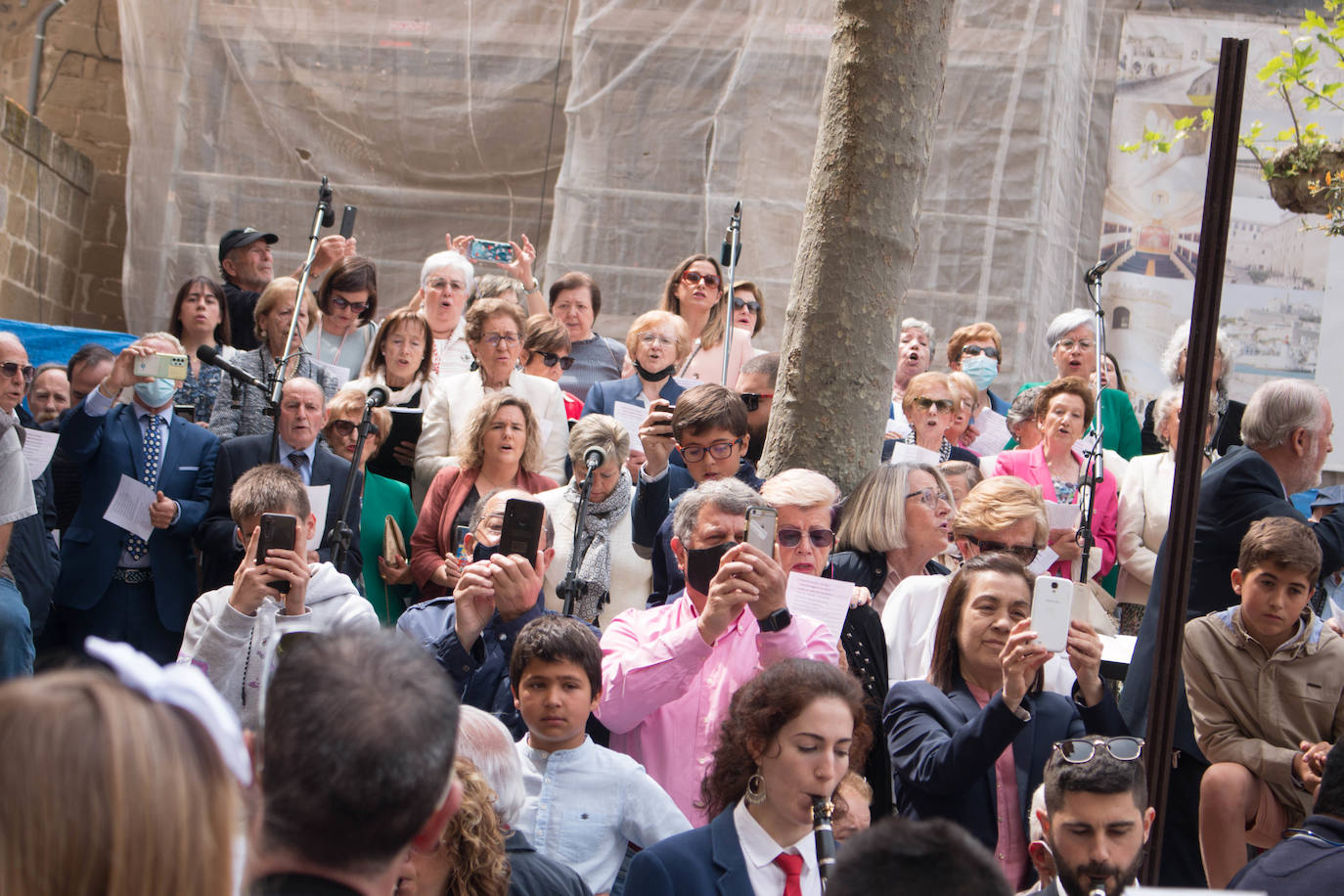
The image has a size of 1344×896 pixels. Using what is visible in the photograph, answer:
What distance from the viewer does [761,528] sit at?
4.02 m

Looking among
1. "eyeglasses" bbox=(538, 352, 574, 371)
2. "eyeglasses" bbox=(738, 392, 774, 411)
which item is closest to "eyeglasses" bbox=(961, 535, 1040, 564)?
"eyeglasses" bbox=(738, 392, 774, 411)

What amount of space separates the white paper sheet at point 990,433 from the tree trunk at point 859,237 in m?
2.28

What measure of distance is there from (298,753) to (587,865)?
6.95ft

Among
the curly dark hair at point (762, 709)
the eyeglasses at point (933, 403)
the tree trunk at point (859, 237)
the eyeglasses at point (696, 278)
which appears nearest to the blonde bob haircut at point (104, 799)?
the curly dark hair at point (762, 709)

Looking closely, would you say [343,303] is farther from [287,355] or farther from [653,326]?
[653,326]

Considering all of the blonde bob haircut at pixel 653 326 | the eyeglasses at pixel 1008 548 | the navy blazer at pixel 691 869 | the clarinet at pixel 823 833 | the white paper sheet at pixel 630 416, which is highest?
the blonde bob haircut at pixel 653 326

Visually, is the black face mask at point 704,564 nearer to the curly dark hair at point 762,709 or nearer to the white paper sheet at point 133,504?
the curly dark hair at point 762,709

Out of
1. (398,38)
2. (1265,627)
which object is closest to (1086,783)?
(1265,627)

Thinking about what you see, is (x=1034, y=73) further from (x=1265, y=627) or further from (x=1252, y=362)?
(x=1265, y=627)

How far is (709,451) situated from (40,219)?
8.16 metres

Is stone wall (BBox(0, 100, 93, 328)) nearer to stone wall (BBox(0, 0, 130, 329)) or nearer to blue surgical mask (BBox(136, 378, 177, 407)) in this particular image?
stone wall (BBox(0, 0, 130, 329))

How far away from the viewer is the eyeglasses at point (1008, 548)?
4.95m

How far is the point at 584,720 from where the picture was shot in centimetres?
390

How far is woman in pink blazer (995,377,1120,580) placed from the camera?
648 cm
